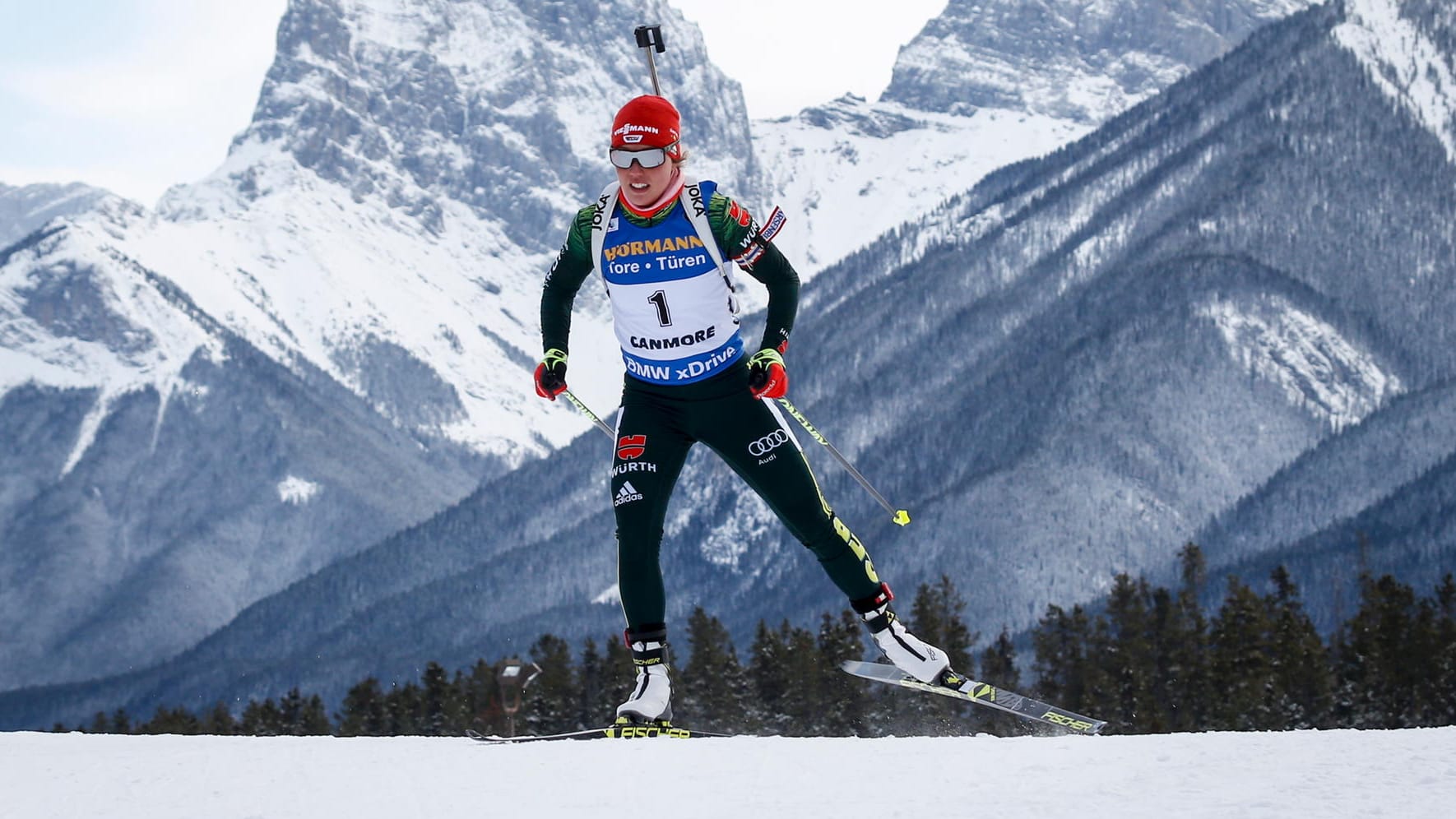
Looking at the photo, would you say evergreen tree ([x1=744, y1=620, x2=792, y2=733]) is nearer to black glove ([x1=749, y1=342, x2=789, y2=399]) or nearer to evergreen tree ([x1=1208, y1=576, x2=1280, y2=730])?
evergreen tree ([x1=1208, y1=576, x2=1280, y2=730])

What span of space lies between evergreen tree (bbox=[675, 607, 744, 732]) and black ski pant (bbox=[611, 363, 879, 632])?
3922 centimetres

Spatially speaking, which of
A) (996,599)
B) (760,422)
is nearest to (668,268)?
(760,422)

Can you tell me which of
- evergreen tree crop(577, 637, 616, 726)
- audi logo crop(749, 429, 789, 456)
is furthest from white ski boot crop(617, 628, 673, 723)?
evergreen tree crop(577, 637, 616, 726)

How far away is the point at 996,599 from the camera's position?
16825cm

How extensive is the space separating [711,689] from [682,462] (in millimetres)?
41971

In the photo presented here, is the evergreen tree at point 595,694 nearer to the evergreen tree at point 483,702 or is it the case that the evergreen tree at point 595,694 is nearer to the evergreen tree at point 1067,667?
the evergreen tree at point 483,702

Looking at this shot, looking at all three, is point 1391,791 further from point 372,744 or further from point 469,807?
point 372,744

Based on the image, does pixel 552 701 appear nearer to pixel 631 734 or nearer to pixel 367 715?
pixel 367 715

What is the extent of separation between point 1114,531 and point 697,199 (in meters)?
180

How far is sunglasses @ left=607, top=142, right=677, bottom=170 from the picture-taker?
33.7ft

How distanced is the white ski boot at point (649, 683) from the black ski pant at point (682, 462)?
0.39 ft

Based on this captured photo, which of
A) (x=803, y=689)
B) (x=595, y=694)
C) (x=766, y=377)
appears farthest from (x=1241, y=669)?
(x=766, y=377)

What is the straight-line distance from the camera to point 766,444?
1054cm

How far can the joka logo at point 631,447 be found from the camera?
34.6ft
